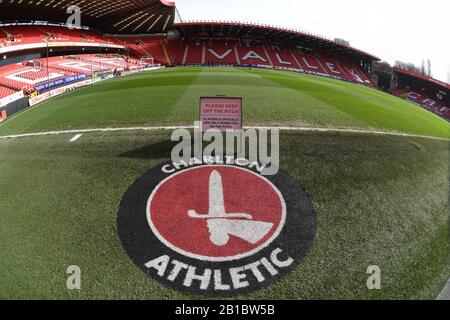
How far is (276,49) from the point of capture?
62.7 meters

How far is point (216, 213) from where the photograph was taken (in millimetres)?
6500

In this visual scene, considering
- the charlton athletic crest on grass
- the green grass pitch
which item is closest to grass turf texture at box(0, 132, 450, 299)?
the green grass pitch

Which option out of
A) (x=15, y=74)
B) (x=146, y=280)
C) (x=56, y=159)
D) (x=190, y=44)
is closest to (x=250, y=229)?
(x=146, y=280)

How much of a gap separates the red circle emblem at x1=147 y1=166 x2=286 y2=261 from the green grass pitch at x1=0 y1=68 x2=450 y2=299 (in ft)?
2.91

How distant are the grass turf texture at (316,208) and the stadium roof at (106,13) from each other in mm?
38116

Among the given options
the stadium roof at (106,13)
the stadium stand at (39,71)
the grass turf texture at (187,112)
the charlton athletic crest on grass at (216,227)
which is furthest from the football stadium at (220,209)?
the stadium roof at (106,13)

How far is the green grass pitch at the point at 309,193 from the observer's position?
496cm

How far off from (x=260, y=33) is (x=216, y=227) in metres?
61.5

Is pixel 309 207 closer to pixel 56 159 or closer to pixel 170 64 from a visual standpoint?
pixel 56 159

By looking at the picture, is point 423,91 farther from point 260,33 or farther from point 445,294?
point 445,294

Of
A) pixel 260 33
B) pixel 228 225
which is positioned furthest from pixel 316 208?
pixel 260 33

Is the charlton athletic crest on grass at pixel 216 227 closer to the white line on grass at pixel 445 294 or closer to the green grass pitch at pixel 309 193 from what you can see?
the green grass pitch at pixel 309 193

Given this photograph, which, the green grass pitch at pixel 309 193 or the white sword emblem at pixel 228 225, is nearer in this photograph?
the green grass pitch at pixel 309 193

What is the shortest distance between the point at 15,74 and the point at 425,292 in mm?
36090
